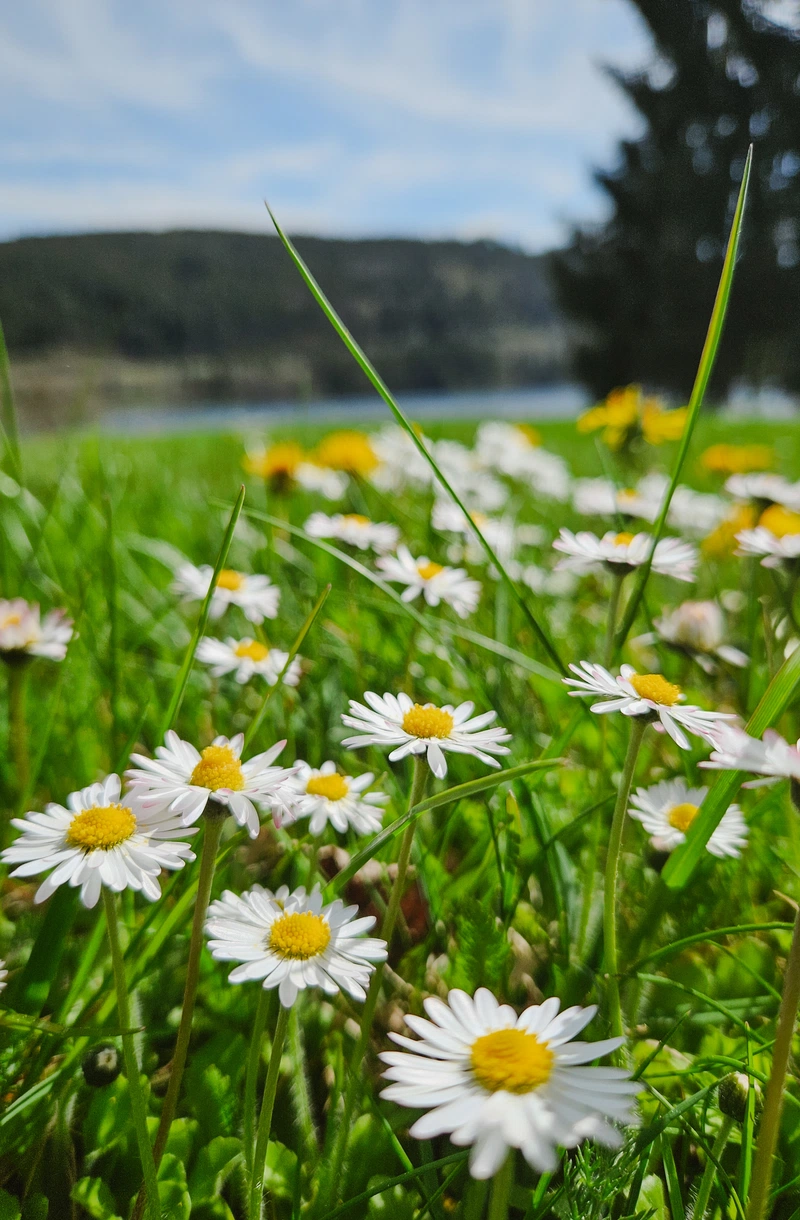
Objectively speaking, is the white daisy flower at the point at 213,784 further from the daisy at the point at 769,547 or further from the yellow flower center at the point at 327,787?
the daisy at the point at 769,547

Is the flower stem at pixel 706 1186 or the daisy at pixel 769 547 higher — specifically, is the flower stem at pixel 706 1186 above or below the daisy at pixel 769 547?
below

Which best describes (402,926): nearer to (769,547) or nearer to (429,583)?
(429,583)

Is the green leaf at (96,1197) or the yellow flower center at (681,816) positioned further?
the yellow flower center at (681,816)

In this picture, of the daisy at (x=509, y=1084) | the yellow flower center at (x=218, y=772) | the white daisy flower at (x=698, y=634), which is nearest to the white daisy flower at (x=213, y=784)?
the yellow flower center at (x=218, y=772)

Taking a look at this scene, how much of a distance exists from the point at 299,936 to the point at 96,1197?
0.15m

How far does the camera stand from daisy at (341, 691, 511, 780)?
38 cm

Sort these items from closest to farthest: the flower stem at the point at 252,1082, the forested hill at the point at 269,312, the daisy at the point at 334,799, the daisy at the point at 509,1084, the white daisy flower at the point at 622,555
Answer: the daisy at the point at 509,1084 < the flower stem at the point at 252,1082 < the daisy at the point at 334,799 < the white daisy flower at the point at 622,555 < the forested hill at the point at 269,312

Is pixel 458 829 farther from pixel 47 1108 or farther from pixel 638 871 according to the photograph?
pixel 47 1108

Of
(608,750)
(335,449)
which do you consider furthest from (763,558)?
(335,449)

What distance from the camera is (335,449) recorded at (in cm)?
118

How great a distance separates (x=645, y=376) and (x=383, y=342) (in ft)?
61.0

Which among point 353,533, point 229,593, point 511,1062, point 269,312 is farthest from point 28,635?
point 269,312

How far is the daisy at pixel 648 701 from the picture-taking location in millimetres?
368

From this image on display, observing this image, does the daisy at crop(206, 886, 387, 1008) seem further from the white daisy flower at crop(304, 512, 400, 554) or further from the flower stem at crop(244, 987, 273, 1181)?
the white daisy flower at crop(304, 512, 400, 554)
